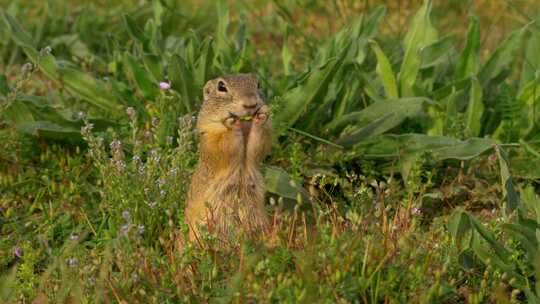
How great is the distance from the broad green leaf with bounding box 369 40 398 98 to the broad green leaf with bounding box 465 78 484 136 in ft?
1.61

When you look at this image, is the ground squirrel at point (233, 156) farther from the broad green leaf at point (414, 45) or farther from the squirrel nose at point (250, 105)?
the broad green leaf at point (414, 45)

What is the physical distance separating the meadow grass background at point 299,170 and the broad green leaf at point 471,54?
15 mm

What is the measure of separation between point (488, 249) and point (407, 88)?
1987mm

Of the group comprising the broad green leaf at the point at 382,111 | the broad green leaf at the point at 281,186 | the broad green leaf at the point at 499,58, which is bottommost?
the broad green leaf at the point at 281,186

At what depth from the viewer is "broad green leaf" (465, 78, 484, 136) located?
5.61m

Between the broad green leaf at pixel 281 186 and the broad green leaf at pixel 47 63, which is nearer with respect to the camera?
the broad green leaf at pixel 281 186

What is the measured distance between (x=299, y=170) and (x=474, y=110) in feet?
4.11

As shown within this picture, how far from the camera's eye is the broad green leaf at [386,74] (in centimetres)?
577

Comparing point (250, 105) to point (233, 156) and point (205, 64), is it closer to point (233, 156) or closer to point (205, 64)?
point (233, 156)

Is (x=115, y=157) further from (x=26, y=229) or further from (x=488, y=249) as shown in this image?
(x=488, y=249)

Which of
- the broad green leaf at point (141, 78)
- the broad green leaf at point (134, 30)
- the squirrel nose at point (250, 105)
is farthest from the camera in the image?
the broad green leaf at point (134, 30)

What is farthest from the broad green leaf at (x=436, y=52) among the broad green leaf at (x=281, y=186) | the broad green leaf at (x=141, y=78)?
the broad green leaf at (x=141, y=78)

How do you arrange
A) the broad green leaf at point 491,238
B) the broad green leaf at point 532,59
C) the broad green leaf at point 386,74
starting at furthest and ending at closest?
the broad green leaf at point 532,59, the broad green leaf at point 386,74, the broad green leaf at point 491,238

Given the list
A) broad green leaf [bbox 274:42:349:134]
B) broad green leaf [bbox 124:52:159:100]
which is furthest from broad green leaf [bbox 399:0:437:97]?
broad green leaf [bbox 124:52:159:100]
